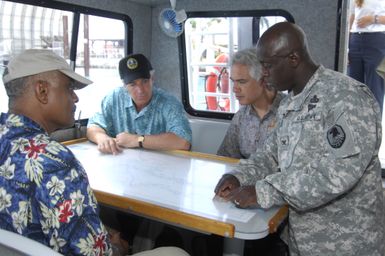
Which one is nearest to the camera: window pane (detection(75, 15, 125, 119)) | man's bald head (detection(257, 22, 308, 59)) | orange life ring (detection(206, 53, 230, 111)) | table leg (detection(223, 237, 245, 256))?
man's bald head (detection(257, 22, 308, 59))

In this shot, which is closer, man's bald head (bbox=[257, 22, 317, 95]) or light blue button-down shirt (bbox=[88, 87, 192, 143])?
man's bald head (bbox=[257, 22, 317, 95])

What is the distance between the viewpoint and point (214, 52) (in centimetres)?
411

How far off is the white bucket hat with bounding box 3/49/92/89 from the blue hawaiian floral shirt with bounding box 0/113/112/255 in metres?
0.18

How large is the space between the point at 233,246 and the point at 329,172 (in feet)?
1.96

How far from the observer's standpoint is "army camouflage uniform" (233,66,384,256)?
4.56 feet

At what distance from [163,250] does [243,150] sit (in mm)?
1103

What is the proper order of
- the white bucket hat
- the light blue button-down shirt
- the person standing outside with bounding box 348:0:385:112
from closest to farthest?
the white bucket hat, the light blue button-down shirt, the person standing outside with bounding box 348:0:385:112

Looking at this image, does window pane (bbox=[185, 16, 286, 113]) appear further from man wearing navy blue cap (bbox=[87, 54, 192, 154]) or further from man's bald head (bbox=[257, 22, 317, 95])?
man's bald head (bbox=[257, 22, 317, 95])

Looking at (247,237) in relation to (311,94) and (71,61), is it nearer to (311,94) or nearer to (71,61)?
(311,94)

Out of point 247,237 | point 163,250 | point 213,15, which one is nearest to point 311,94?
A: point 247,237

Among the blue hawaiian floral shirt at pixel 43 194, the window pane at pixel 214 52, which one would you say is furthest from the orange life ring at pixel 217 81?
the blue hawaiian floral shirt at pixel 43 194

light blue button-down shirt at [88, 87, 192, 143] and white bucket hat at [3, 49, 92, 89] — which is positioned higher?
white bucket hat at [3, 49, 92, 89]

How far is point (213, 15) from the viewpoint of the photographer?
10.9 ft

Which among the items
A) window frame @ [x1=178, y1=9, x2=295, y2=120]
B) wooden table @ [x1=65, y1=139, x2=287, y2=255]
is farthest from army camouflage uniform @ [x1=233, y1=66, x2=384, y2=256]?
window frame @ [x1=178, y1=9, x2=295, y2=120]
